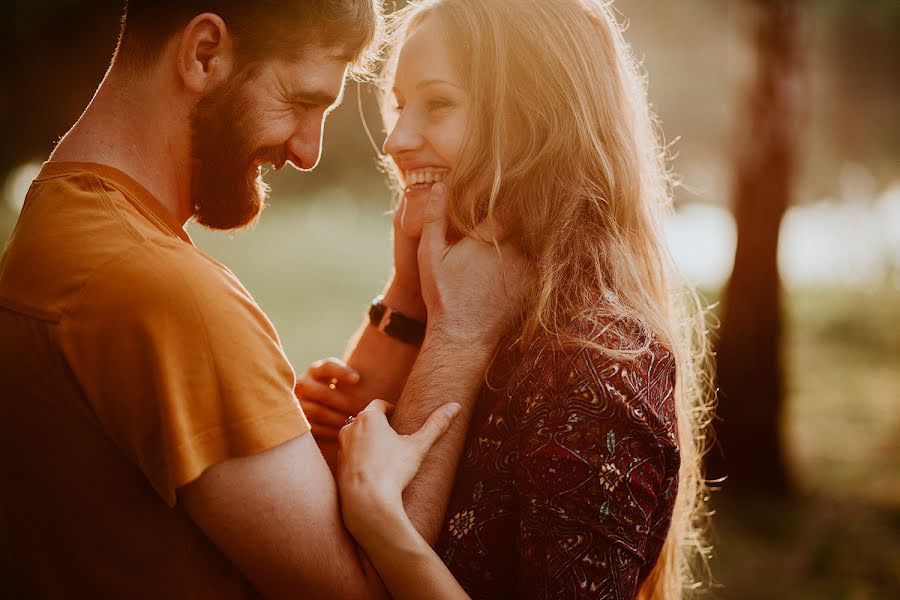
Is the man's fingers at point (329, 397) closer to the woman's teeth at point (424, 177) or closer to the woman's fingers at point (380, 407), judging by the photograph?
the woman's fingers at point (380, 407)

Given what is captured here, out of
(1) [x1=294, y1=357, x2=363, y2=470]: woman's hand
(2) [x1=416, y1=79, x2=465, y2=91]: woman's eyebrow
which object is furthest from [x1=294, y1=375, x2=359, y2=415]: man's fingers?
(2) [x1=416, y1=79, x2=465, y2=91]: woman's eyebrow

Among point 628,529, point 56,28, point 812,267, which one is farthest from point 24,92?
point 812,267

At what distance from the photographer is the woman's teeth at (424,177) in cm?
250

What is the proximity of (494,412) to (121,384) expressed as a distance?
892mm

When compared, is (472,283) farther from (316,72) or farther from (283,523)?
(283,523)

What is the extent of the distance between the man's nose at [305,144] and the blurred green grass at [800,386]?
204 centimetres

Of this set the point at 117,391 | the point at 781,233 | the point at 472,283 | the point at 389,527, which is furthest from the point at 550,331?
the point at 781,233

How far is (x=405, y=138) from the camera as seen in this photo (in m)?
2.45

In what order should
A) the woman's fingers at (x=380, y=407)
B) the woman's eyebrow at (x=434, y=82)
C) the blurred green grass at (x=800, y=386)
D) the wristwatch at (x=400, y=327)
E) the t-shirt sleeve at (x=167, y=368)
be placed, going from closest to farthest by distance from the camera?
the t-shirt sleeve at (x=167, y=368) → the woman's fingers at (x=380, y=407) → the woman's eyebrow at (x=434, y=82) → the wristwatch at (x=400, y=327) → the blurred green grass at (x=800, y=386)

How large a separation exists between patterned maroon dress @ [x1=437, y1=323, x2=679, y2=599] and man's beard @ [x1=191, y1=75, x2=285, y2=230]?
2.95 ft

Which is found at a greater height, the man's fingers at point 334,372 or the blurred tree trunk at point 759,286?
the blurred tree trunk at point 759,286

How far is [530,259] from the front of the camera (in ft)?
7.72

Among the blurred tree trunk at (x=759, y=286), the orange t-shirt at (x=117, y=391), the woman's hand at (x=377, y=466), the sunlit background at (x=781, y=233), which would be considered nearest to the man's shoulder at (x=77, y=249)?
the orange t-shirt at (x=117, y=391)

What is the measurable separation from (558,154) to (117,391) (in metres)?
1.37
